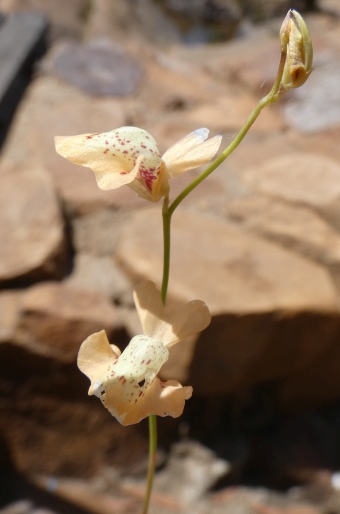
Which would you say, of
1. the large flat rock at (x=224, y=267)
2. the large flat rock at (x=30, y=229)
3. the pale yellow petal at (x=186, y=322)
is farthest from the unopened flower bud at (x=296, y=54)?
the large flat rock at (x=30, y=229)

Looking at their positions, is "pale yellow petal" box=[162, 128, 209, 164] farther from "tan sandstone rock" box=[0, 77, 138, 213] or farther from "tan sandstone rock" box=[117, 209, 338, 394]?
"tan sandstone rock" box=[0, 77, 138, 213]

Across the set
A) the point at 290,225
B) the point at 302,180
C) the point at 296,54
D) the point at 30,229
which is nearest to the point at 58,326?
the point at 30,229

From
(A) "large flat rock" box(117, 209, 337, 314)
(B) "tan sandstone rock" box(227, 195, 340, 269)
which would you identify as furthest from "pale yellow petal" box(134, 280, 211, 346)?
(B) "tan sandstone rock" box(227, 195, 340, 269)

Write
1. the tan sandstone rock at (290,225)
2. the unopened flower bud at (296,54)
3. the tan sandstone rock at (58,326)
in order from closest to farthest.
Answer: the unopened flower bud at (296,54), the tan sandstone rock at (58,326), the tan sandstone rock at (290,225)

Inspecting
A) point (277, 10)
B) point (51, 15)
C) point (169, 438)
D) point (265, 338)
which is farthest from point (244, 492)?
point (277, 10)

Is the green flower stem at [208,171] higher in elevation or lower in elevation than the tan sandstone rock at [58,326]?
higher

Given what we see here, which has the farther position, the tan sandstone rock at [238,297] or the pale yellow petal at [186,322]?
the tan sandstone rock at [238,297]

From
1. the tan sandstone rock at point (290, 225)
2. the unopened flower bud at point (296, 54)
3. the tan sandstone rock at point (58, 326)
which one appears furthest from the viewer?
the tan sandstone rock at point (290, 225)

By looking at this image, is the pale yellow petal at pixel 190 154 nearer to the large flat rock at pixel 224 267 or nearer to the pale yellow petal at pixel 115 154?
the pale yellow petal at pixel 115 154
